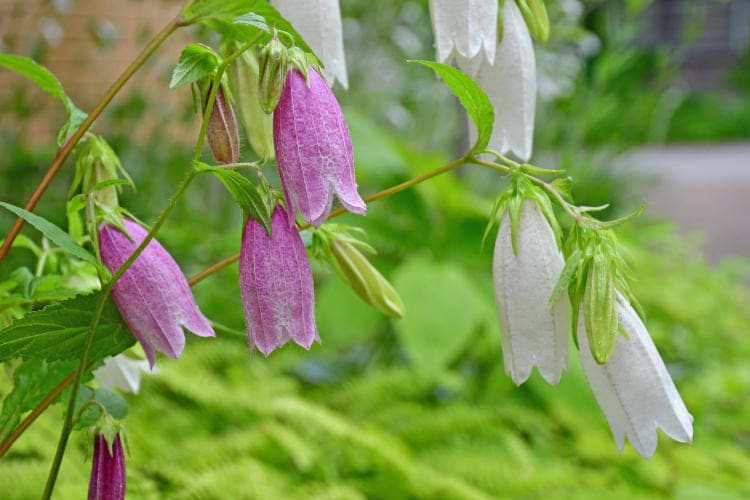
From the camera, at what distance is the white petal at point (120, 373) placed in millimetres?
922

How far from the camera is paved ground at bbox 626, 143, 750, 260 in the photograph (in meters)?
7.65

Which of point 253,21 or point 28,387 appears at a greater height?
point 253,21

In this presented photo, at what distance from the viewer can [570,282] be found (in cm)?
72

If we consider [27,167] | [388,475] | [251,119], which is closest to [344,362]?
[388,475]

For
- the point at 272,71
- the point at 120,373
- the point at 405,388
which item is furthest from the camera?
the point at 405,388

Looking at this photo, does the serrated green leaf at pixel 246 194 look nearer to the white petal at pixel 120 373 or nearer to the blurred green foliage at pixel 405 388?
the white petal at pixel 120 373

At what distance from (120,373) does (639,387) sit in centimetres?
49

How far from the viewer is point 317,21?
29.9 inches

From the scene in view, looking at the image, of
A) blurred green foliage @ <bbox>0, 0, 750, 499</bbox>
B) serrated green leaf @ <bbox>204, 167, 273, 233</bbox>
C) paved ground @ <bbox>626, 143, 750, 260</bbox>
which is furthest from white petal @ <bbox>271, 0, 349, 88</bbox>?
paved ground @ <bbox>626, 143, 750, 260</bbox>

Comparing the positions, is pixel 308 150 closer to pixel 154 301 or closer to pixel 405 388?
pixel 154 301

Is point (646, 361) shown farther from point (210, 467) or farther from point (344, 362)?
point (344, 362)

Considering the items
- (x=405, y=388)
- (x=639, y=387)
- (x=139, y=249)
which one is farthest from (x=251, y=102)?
(x=405, y=388)

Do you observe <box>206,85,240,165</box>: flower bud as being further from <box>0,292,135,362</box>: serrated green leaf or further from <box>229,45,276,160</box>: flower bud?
<box>0,292,135,362</box>: serrated green leaf

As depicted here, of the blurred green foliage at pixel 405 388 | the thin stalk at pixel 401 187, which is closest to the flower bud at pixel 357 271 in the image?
the thin stalk at pixel 401 187
